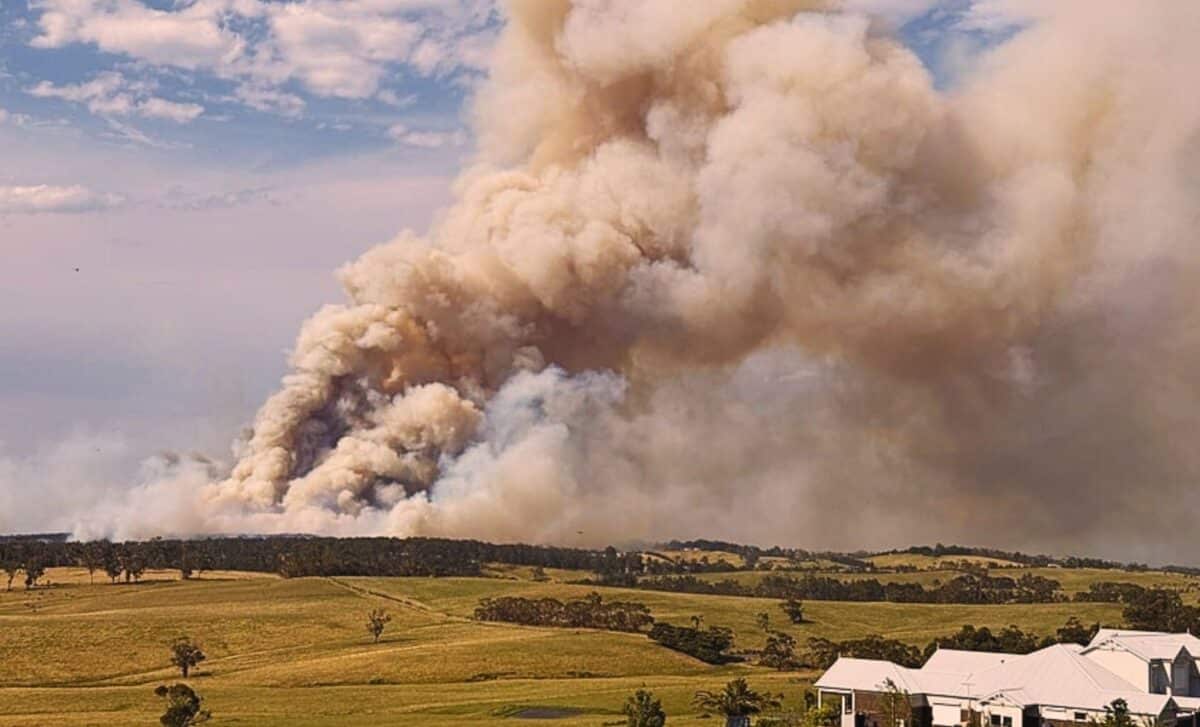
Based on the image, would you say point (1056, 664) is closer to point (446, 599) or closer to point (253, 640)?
point (253, 640)

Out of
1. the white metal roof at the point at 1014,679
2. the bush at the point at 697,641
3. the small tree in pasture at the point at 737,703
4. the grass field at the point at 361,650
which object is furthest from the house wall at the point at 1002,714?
the bush at the point at 697,641

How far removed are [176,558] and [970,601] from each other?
322 feet

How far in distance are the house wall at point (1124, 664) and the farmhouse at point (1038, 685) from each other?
0.05 meters

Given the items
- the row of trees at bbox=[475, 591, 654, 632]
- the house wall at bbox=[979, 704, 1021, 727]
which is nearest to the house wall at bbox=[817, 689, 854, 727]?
the house wall at bbox=[979, 704, 1021, 727]

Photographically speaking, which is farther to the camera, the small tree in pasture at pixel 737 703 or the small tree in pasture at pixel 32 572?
the small tree in pasture at pixel 32 572

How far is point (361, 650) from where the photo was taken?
12406 centimetres

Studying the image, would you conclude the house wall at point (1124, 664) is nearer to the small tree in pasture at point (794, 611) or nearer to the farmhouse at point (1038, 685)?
the farmhouse at point (1038, 685)

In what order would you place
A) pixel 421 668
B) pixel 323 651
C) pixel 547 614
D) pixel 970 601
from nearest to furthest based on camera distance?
pixel 421 668, pixel 323 651, pixel 547 614, pixel 970 601

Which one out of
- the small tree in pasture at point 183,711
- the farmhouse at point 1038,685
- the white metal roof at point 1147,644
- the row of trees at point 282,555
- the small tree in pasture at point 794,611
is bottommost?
the small tree in pasture at point 183,711

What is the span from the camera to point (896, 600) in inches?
7096

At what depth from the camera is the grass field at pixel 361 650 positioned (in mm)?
90938

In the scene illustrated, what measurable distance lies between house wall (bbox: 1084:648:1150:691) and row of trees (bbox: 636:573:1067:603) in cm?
9347

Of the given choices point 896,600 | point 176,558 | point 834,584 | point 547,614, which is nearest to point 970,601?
point 896,600

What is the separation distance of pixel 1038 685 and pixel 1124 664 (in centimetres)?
659
